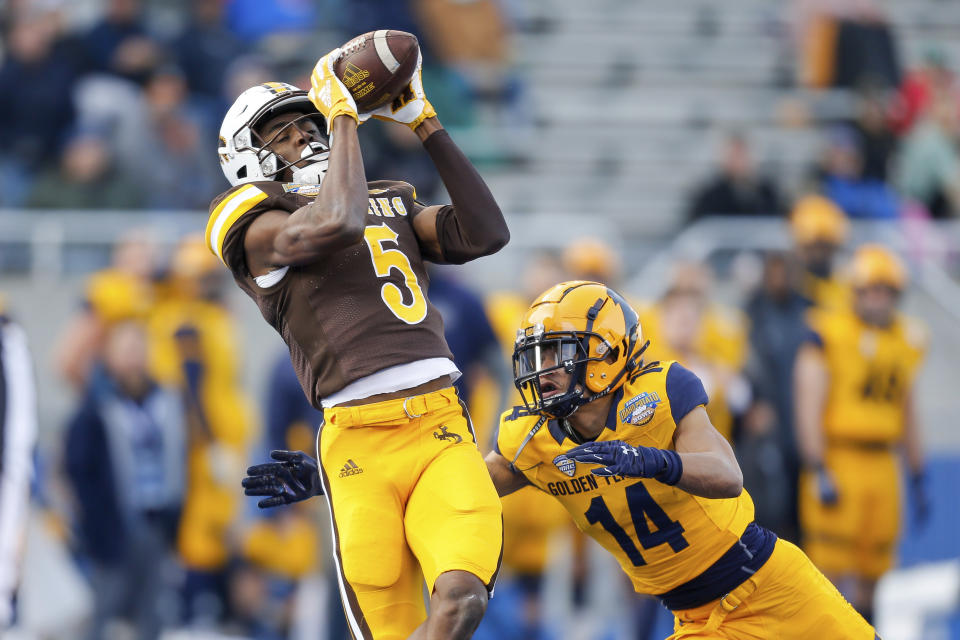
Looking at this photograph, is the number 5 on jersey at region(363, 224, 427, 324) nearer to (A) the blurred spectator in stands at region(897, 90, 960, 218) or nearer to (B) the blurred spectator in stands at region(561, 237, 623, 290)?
(B) the blurred spectator in stands at region(561, 237, 623, 290)

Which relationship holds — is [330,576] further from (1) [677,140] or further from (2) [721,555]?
(1) [677,140]

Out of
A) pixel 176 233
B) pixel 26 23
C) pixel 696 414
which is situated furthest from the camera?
pixel 26 23

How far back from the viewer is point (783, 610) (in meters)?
5.19

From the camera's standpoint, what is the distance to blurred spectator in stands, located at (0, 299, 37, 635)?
501 cm

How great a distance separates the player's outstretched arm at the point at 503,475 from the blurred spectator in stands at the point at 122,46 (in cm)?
722

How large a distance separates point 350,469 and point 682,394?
113 centimetres

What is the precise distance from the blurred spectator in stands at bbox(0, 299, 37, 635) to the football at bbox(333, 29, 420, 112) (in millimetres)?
1503

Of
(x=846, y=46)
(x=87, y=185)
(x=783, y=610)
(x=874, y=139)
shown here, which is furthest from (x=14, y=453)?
(x=846, y=46)

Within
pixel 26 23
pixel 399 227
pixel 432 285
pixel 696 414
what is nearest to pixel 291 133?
pixel 399 227

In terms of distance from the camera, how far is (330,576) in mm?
8547

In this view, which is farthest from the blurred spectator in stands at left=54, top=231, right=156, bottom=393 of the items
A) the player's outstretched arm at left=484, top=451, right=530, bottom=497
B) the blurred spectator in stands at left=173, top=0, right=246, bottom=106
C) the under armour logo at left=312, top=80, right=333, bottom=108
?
the under armour logo at left=312, top=80, right=333, bottom=108

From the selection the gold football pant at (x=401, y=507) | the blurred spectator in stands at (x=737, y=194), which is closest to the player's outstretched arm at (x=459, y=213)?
the gold football pant at (x=401, y=507)

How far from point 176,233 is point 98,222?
596mm

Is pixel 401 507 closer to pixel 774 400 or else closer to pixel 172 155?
pixel 774 400
